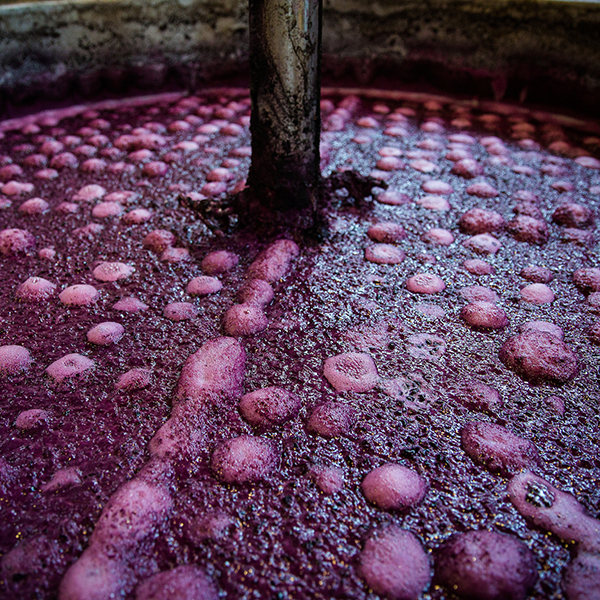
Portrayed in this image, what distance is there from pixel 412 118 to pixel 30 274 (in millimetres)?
1749

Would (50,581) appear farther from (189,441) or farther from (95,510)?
(189,441)

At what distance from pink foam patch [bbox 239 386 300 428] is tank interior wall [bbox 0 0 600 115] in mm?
2046

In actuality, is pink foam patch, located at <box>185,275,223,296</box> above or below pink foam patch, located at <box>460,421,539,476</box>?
below

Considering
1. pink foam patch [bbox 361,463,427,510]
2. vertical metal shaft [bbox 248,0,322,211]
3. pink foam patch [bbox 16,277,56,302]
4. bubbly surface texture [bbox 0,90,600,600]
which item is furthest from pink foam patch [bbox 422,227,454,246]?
pink foam patch [bbox 16,277,56,302]

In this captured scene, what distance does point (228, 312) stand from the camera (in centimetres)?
114

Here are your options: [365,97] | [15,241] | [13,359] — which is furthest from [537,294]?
[365,97]

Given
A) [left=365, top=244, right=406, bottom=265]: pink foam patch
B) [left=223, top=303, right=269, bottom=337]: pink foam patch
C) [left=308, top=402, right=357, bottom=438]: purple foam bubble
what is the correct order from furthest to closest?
[left=365, top=244, right=406, bottom=265]: pink foam patch
[left=223, top=303, right=269, bottom=337]: pink foam patch
[left=308, top=402, right=357, bottom=438]: purple foam bubble

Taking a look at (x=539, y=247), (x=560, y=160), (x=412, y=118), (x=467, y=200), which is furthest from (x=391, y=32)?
(x=539, y=247)

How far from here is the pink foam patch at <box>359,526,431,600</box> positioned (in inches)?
26.2

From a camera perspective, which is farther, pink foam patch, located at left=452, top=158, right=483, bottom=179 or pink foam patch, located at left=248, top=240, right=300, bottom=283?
pink foam patch, located at left=452, top=158, right=483, bottom=179

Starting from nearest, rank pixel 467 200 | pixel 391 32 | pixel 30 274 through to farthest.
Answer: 1. pixel 30 274
2. pixel 467 200
3. pixel 391 32

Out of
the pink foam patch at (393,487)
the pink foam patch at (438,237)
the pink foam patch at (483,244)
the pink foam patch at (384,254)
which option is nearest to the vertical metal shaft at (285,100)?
the pink foam patch at (384,254)

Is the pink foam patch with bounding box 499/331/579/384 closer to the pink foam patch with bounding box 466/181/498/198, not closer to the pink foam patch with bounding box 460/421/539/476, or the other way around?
the pink foam patch with bounding box 460/421/539/476

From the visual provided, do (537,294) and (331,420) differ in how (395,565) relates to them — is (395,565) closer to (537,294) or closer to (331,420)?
(331,420)
